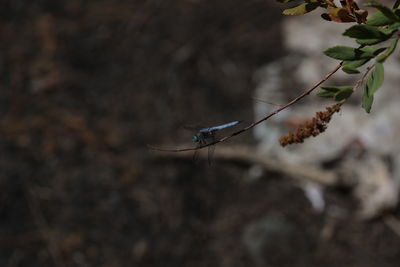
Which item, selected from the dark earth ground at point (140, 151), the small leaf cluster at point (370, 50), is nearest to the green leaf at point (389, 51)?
the small leaf cluster at point (370, 50)

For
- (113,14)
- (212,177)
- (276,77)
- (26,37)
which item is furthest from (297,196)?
(26,37)

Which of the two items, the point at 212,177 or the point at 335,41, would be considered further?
the point at 335,41

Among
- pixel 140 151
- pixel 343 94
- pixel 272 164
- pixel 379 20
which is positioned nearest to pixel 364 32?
pixel 379 20

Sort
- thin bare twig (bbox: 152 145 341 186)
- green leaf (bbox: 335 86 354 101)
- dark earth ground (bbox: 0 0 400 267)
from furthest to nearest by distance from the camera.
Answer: thin bare twig (bbox: 152 145 341 186) < dark earth ground (bbox: 0 0 400 267) < green leaf (bbox: 335 86 354 101)

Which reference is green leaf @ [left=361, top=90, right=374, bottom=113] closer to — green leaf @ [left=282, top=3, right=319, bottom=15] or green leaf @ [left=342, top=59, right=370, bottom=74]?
green leaf @ [left=342, top=59, right=370, bottom=74]

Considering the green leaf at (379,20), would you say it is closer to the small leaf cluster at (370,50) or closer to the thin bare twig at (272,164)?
the small leaf cluster at (370,50)

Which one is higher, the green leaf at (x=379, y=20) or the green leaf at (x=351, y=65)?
the green leaf at (x=379, y=20)

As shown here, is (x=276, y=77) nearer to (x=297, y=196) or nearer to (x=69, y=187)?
(x=297, y=196)

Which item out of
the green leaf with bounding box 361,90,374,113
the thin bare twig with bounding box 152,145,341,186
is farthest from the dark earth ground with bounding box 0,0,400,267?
the green leaf with bounding box 361,90,374,113
